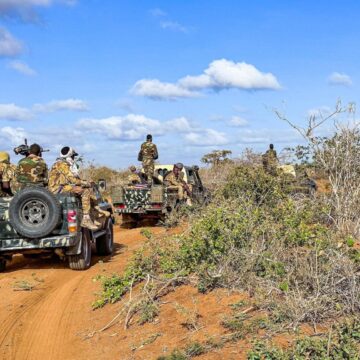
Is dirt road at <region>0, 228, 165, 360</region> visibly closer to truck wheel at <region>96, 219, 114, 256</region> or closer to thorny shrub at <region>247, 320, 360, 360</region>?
truck wheel at <region>96, 219, 114, 256</region>

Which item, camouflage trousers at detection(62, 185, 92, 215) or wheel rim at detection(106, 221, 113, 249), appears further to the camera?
wheel rim at detection(106, 221, 113, 249)

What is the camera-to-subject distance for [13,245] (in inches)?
360

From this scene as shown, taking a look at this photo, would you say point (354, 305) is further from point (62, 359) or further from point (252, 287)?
point (62, 359)

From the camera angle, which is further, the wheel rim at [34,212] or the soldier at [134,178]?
the soldier at [134,178]

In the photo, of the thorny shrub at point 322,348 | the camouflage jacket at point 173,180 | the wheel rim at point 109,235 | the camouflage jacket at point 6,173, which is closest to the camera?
the thorny shrub at point 322,348

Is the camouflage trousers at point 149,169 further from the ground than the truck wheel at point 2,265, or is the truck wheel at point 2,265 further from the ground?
the camouflage trousers at point 149,169

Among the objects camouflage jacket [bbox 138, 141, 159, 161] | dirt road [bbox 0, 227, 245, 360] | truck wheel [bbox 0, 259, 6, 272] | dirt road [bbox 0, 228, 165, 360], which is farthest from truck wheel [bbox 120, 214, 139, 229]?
dirt road [bbox 0, 227, 245, 360]

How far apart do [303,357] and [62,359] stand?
8.38 ft

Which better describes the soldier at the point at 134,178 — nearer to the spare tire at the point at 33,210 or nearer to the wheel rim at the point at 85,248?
the wheel rim at the point at 85,248

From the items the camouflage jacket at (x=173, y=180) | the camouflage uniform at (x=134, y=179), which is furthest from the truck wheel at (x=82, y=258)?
the camouflage uniform at (x=134, y=179)

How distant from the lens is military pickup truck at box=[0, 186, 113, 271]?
29.3 feet

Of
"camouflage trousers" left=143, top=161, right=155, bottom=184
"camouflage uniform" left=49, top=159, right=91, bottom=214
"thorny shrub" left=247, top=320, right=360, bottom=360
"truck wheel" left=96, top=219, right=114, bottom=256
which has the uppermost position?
"camouflage trousers" left=143, top=161, right=155, bottom=184

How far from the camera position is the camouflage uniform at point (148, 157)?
16.1 meters

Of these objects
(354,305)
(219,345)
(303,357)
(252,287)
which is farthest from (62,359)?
(354,305)
